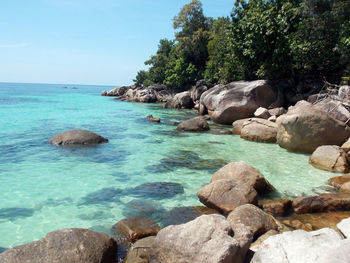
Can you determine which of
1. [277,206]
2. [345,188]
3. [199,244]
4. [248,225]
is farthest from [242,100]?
[199,244]

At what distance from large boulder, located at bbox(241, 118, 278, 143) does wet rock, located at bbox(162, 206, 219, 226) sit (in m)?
8.06

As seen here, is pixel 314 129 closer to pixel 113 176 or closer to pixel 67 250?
pixel 113 176

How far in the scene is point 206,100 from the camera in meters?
22.8

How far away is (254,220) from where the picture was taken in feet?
17.4

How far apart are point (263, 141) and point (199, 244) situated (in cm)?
1052

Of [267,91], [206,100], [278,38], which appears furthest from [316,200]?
[206,100]

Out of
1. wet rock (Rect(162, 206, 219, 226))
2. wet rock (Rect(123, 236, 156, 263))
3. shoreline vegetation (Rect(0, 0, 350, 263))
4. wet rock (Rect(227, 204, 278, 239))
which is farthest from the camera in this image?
wet rock (Rect(162, 206, 219, 226))

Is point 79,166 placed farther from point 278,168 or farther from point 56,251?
point 278,168

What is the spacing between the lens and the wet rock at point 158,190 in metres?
7.45

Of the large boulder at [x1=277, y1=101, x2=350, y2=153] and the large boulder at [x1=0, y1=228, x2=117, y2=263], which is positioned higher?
the large boulder at [x1=277, y1=101, x2=350, y2=153]

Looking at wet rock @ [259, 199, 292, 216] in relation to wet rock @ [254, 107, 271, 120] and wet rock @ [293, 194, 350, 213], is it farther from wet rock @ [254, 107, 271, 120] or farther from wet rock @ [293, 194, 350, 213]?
wet rock @ [254, 107, 271, 120]

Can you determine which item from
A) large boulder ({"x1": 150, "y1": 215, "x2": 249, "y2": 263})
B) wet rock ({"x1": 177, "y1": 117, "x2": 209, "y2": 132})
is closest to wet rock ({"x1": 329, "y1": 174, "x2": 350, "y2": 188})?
large boulder ({"x1": 150, "y1": 215, "x2": 249, "y2": 263})

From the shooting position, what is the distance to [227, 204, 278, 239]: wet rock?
516cm

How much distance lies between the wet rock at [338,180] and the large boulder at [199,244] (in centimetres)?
515
